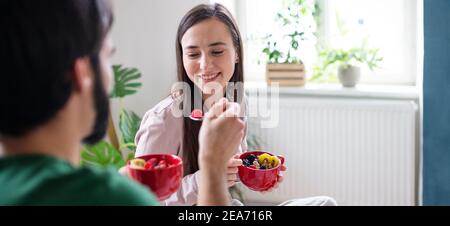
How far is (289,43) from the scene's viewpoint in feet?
9.47

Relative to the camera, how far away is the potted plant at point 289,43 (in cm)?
284

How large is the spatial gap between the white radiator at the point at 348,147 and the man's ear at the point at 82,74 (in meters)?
2.13

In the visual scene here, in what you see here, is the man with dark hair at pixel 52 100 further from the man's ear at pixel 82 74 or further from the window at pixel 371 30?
the window at pixel 371 30

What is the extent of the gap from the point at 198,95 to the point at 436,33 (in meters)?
1.19

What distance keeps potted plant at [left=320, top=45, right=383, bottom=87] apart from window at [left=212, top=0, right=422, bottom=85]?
0.06 metres

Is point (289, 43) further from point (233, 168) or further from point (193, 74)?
point (233, 168)

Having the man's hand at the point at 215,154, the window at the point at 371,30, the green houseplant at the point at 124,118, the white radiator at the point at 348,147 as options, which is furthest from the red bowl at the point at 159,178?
the window at the point at 371,30

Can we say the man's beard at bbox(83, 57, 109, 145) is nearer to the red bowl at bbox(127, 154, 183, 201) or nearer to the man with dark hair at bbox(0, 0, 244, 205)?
the man with dark hair at bbox(0, 0, 244, 205)

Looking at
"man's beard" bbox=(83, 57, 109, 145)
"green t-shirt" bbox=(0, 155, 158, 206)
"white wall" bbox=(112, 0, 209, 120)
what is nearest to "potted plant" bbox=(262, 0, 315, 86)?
"white wall" bbox=(112, 0, 209, 120)

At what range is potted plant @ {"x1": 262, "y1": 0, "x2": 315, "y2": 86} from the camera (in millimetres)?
2838

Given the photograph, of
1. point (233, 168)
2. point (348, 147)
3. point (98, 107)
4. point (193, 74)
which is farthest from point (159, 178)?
point (348, 147)

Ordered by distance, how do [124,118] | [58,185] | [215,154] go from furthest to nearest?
[124,118], [215,154], [58,185]

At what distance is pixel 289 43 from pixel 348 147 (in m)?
0.56

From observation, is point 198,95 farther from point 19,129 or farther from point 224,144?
point 19,129
